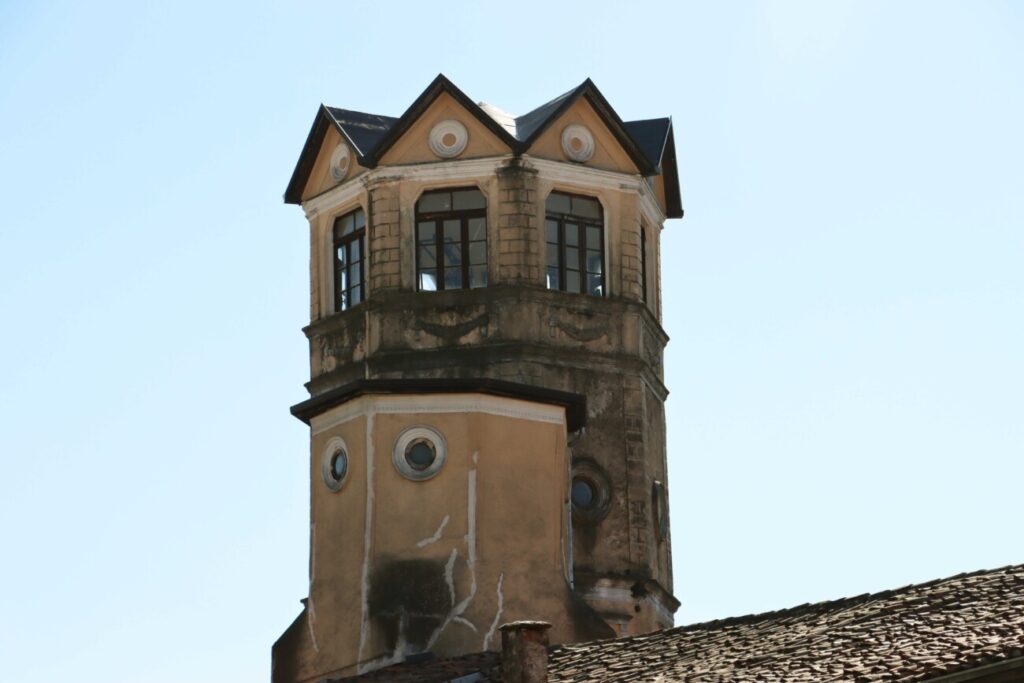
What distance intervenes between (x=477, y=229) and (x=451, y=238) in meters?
0.44

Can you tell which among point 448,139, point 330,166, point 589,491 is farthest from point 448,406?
point 330,166

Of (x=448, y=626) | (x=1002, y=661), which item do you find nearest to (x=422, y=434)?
(x=448, y=626)

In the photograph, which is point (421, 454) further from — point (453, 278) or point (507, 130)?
point (507, 130)

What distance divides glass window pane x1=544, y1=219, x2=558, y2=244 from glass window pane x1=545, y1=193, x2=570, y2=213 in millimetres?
211

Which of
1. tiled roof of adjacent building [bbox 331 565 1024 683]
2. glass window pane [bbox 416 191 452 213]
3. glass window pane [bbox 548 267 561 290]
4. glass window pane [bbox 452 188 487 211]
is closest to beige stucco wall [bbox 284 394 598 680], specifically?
tiled roof of adjacent building [bbox 331 565 1024 683]

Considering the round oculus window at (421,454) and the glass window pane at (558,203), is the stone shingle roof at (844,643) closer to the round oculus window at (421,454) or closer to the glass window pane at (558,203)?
the round oculus window at (421,454)

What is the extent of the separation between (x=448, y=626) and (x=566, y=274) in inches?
318

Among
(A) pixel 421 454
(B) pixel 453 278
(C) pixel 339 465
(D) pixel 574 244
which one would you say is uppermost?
(D) pixel 574 244

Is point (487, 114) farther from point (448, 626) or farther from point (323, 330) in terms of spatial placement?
point (448, 626)

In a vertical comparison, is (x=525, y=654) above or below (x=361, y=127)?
below

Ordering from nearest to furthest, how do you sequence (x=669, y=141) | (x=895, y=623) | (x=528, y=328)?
(x=895, y=623) → (x=528, y=328) → (x=669, y=141)

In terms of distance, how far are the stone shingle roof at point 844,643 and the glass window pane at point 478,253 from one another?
11.0 metres

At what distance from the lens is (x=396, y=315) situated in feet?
140

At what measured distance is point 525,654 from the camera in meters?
30.8
